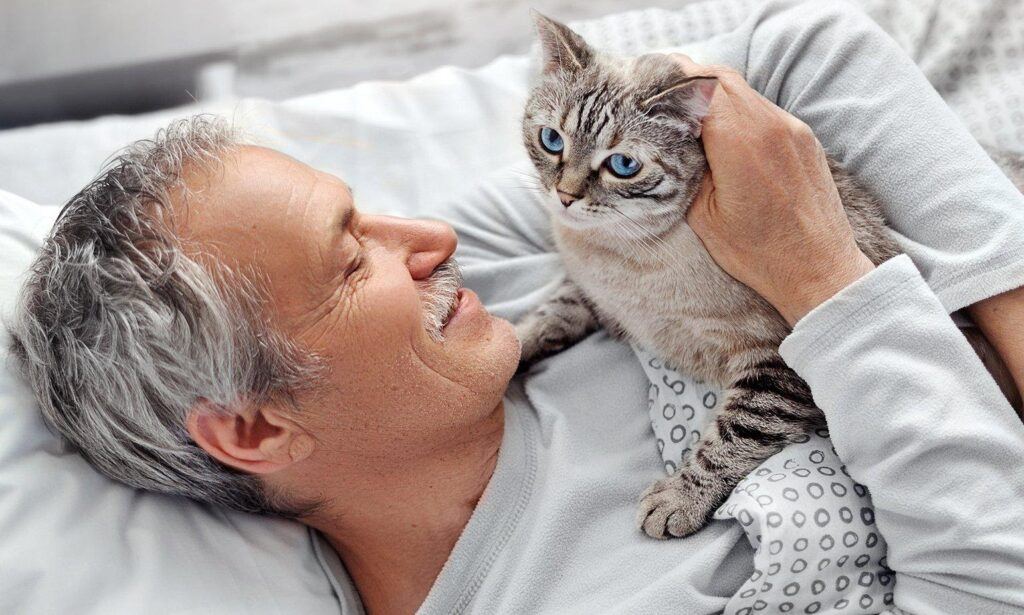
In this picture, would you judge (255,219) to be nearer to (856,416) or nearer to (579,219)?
(579,219)

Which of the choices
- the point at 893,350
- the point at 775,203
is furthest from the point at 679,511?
the point at 775,203

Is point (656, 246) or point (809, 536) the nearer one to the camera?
point (809, 536)

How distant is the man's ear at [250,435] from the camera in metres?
1.31

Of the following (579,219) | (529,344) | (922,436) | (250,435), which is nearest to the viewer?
(922,436)

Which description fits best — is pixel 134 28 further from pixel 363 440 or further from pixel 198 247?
pixel 363 440

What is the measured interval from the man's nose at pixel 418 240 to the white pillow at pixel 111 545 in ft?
1.72

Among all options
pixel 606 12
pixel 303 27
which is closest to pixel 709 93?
pixel 606 12

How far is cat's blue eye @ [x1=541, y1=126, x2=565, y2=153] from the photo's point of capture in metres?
1.45

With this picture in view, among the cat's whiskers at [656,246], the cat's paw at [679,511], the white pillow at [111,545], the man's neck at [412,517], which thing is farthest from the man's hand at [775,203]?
the white pillow at [111,545]

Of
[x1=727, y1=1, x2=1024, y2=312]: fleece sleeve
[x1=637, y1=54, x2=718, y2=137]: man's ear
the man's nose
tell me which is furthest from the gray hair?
[x1=727, y1=1, x2=1024, y2=312]: fleece sleeve

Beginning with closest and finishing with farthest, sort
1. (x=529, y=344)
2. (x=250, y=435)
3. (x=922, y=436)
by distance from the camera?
1. (x=922, y=436)
2. (x=250, y=435)
3. (x=529, y=344)

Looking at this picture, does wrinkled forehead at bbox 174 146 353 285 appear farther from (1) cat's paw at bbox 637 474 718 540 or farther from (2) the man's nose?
(1) cat's paw at bbox 637 474 718 540

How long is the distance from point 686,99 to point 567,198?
25 cm

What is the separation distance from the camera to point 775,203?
136cm
